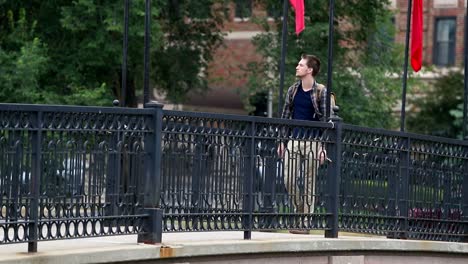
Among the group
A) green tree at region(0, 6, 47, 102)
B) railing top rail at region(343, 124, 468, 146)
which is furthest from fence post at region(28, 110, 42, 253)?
green tree at region(0, 6, 47, 102)

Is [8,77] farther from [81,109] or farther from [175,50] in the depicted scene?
[81,109]

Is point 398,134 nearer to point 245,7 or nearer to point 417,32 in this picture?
point 417,32

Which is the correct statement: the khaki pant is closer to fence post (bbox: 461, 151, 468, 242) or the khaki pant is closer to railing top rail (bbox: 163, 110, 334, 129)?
railing top rail (bbox: 163, 110, 334, 129)

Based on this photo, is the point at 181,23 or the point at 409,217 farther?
the point at 181,23

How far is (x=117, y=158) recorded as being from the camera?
36.8 ft

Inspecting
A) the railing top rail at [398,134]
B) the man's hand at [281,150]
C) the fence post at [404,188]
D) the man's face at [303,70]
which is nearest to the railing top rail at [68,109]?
the man's hand at [281,150]

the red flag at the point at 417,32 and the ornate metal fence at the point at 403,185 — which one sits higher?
the red flag at the point at 417,32

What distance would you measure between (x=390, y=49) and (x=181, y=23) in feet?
22.4

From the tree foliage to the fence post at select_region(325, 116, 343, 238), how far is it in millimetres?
17257

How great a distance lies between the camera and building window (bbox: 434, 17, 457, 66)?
184 feet

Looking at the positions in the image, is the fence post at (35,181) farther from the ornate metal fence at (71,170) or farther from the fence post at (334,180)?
the fence post at (334,180)

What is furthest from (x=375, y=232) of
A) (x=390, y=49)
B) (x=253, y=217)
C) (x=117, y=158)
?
(x=390, y=49)

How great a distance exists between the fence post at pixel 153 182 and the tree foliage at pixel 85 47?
19.1 m

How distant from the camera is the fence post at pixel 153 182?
1145 centimetres
